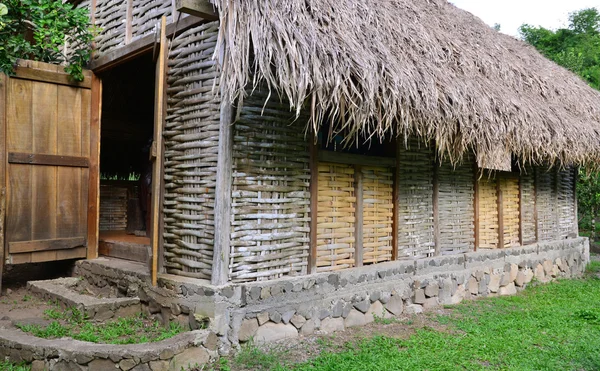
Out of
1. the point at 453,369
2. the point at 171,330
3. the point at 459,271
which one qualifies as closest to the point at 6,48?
the point at 171,330

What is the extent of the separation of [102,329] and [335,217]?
222cm

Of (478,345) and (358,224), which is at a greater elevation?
(358,224)

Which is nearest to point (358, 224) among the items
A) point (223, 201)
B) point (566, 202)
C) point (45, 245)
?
point (223, 201)

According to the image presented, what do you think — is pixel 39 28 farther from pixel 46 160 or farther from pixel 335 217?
pixel 335 217

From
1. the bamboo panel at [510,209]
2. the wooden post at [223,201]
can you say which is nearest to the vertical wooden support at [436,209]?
the bamboo panel at [510,209]

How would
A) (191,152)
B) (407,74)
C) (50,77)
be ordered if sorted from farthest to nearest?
(50,77) → (407,74) → (191,152)

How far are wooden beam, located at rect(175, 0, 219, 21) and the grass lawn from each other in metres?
2.53

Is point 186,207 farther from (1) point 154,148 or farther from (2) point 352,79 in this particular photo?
(2) point 352,79

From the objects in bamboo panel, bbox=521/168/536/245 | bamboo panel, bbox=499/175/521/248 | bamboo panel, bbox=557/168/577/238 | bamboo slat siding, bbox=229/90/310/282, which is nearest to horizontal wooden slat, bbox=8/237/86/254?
bamboo slat siding, bbox=229/90/310/282

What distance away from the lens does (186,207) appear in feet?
12.8

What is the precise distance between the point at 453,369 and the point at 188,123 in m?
2.83

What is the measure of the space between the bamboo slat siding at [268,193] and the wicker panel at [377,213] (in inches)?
36.2

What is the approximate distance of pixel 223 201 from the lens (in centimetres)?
362

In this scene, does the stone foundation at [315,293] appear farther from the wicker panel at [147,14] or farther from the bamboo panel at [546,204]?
the wicker panel at [147,14]
